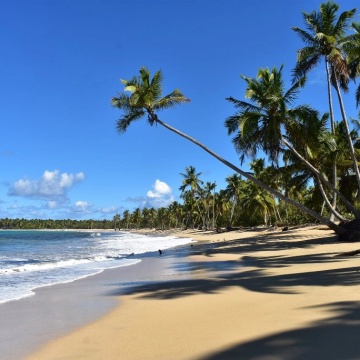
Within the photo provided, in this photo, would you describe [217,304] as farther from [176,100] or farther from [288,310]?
[176,100]

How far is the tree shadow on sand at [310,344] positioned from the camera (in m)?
3.95

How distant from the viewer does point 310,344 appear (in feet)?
14.0

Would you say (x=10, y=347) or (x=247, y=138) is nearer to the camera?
A: (x=10, y=347)

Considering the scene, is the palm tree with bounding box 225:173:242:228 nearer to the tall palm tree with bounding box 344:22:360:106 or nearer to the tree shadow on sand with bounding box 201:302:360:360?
the tall palm tree with bounding box 344:22:360:106

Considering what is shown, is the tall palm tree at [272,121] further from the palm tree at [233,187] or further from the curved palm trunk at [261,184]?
the palm tree at [233,187]

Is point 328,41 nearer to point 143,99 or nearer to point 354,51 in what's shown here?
point 354,51

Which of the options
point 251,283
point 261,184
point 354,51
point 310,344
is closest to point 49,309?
point 251,283

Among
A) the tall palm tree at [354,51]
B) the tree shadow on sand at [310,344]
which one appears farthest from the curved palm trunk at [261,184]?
the tree shadow on sand at [310,344]

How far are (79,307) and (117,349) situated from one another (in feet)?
11.0

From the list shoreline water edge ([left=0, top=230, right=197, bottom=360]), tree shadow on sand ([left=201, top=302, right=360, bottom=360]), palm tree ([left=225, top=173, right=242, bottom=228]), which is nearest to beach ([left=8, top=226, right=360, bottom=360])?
tree shadow on sand ([left=201, top=302, right=360, bottom=360])

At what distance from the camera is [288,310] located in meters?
5.95

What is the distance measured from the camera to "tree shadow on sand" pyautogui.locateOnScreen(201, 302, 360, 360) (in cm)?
395

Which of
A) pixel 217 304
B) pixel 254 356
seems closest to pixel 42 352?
pixel 254 356

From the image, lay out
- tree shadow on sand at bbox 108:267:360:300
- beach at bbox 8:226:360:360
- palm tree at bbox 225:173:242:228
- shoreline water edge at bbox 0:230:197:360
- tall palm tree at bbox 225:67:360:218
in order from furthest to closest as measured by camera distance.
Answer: palm tree at bbox 225:173:242:228, tall palm tree at bbox 225:67:360:218, tree shadow on sand at bbox 108:267:360:300, shoreline water edge at bbox 0:230:197:360, beach at bbox 8:226:360:360
